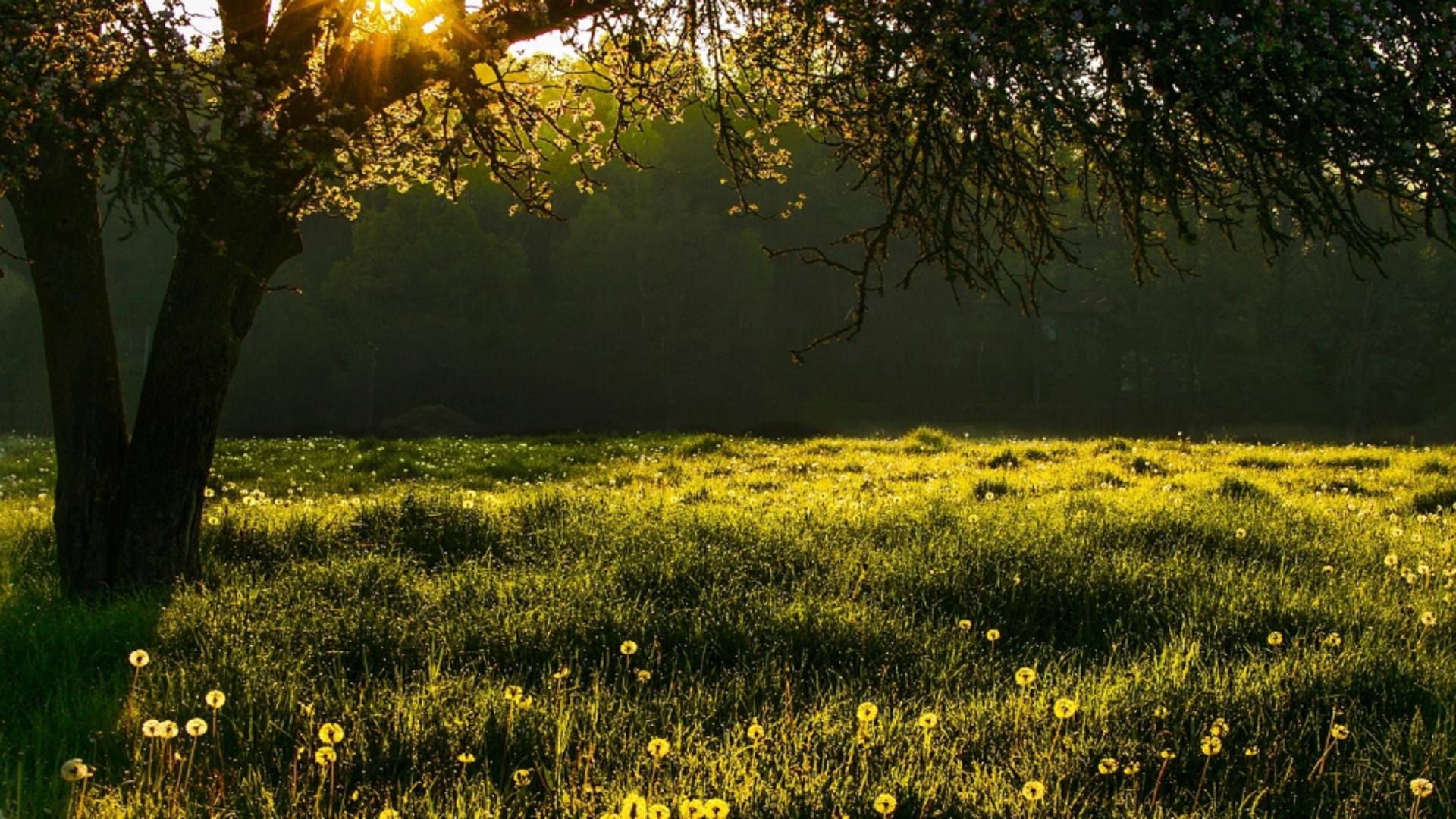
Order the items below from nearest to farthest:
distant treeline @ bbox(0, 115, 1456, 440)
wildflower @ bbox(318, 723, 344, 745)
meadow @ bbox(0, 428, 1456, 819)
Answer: wildflower @ bbox(318, 723, 344, 745), meadow @ bbox(0, 428, 1456, 819), distant treeline @ bbox(0, 115, 1456, 440)

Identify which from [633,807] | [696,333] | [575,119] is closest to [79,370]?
[575,119]

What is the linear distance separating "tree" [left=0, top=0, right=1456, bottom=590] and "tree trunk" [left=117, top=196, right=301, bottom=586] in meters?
0.02

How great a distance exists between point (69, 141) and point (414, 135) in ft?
8.57

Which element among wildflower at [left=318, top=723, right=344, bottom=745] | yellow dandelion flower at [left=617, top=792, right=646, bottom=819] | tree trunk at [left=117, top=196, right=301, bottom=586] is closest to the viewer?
yellow dandelion flower at [left=617, top=792, right=646, bottom=819]

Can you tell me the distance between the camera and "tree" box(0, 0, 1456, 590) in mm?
5434

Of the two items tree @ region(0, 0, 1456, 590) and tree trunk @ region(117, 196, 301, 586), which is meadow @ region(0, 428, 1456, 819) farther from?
tree @ region(0, 0, 1456, 590)

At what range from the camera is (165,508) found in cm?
750

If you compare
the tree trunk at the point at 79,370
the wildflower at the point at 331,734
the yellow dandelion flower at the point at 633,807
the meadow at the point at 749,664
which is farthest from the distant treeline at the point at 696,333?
the yellow dandelion flower at the point at 633,807

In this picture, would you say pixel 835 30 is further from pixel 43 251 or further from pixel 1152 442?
pixel 1152 442

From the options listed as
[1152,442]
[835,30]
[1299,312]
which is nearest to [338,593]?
[835,30]

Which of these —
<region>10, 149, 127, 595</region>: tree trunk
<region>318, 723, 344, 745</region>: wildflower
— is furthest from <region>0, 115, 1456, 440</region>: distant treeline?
<region>318, 723, 344, 745</region>: wildflower

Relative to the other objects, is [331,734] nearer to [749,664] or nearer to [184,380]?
[749,664]

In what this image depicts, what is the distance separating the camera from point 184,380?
7410mm

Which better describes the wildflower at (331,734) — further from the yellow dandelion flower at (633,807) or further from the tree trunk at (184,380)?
the tree trunk at (184,380)
